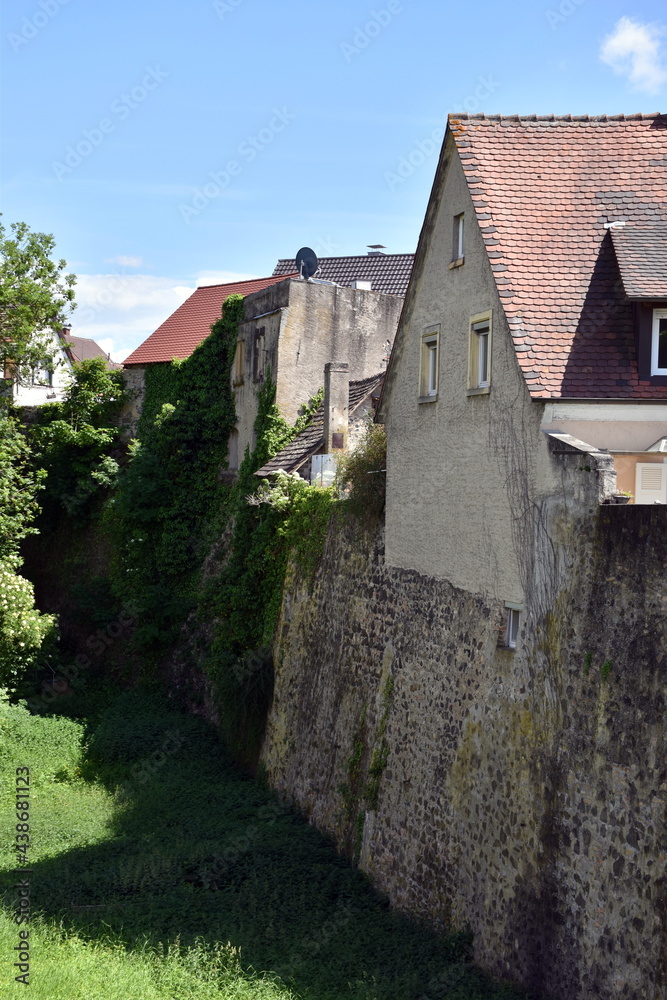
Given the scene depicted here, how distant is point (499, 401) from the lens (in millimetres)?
13055

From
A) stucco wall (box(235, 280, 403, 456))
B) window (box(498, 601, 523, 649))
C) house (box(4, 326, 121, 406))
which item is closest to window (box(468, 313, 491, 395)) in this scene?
window (box(498, 601, 523, 649))

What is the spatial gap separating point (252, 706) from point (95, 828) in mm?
4074

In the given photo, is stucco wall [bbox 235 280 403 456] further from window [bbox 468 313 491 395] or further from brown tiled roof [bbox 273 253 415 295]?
window [bbox 468 313 491 395]

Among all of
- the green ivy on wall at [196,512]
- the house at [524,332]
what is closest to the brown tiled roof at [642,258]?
the house at [524,332]

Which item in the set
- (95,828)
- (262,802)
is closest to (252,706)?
(262,802)

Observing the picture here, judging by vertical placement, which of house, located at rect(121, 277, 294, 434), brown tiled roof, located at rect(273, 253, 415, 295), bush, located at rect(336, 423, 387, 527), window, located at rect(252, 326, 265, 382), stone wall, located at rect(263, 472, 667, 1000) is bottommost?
stone wall, located at rect(263, 472, 667, 1000)

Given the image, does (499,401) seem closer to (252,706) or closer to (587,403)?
(587,403)

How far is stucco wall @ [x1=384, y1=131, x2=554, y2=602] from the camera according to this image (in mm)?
12578

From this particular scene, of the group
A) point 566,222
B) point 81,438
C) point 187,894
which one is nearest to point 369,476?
point 566,222

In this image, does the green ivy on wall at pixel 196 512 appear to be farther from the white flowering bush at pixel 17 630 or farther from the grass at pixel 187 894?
the grass at pixel 187 894

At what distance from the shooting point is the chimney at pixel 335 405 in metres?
21.9

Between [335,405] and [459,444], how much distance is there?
322 inches

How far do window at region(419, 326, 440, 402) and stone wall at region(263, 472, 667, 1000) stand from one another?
9.43 ft

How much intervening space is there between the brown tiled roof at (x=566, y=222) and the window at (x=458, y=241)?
695mm
